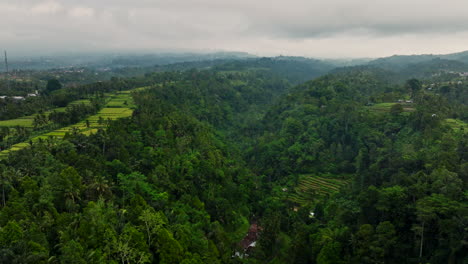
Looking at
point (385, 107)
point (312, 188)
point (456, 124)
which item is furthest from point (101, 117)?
point (456, 124)

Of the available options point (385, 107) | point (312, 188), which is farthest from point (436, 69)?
point (312, 188)

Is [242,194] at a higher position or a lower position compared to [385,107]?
lower

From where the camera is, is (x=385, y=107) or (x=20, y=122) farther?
(x=385, y=107)

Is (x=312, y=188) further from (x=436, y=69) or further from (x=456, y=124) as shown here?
(x=436, y=69)

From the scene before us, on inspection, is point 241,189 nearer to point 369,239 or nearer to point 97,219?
point 369,239

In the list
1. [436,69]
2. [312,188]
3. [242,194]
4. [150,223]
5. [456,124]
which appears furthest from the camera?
[436,69]

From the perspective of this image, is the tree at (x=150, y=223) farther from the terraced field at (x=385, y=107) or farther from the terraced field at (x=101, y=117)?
the terraced field at (x=385, y=107)

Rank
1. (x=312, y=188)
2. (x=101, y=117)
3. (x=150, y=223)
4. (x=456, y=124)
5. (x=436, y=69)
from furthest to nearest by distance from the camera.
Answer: (x=436, y=69)
(x=456, y=124)
(x=312, y=188)
(x=101, y=117)
(x=150, y=223)

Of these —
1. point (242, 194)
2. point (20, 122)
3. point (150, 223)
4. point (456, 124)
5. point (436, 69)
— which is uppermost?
point (436, 69)

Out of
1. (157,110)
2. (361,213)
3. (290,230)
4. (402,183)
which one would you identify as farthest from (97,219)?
(157,110)
